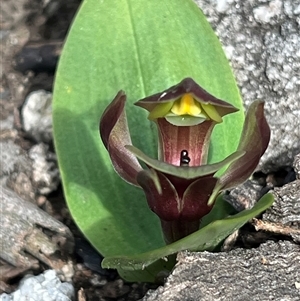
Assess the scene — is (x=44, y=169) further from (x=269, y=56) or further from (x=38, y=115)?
(x=269, y=56)

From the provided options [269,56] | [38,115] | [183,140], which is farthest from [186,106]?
[38,115]

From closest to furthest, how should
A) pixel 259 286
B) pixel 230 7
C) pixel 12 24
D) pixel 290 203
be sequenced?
pixel 259 286
pixel 290 203
pixel 230 7
pixel 12 24

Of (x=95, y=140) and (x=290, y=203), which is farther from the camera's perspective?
(x=95, y=140)

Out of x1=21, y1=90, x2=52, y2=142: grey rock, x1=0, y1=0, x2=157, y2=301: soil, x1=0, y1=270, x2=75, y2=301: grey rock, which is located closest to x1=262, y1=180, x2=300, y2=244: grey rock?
x1=0, y1=0, x2=157, y2=301: soil

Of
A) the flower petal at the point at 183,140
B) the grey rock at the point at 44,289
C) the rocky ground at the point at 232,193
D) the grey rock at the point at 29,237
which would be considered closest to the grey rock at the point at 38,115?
the rocky ground at the point at 232,193

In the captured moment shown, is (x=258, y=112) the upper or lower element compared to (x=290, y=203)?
upper

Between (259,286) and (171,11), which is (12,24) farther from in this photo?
(259,286)

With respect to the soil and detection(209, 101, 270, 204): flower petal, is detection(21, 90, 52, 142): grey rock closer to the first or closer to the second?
the soil

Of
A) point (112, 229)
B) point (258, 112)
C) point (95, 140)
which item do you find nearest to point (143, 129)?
point (95, 140)
